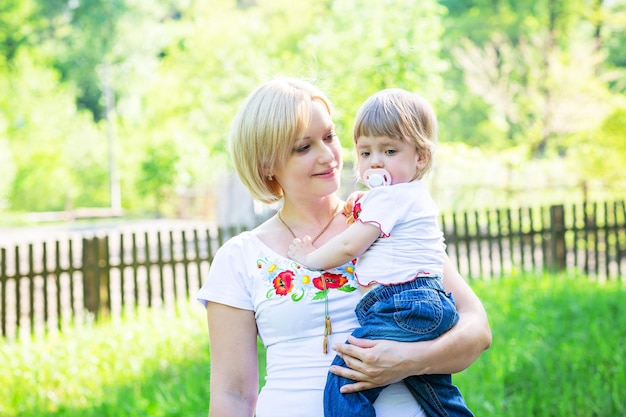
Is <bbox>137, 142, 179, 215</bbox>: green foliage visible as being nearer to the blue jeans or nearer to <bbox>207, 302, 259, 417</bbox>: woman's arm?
<bbox>207, 302, 259, 417</bbox>: woman's arm

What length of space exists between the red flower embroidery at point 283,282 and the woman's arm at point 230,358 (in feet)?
0.37

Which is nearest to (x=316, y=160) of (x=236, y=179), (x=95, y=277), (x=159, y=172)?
A: (x=95, y=277)

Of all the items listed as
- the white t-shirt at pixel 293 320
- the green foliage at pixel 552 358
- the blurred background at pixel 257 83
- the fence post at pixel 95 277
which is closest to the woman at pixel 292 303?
the white t-shirt at pixel 293 320

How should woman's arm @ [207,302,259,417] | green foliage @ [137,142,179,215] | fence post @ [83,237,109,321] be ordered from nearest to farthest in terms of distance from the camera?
woman's arm @ [207,302,259,417] → fence post @ [83,237,109,321] → green foliage @ [137,142,179,215]

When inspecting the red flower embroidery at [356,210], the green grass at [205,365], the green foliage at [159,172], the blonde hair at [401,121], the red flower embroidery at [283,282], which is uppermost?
the green foliage at [159,172]

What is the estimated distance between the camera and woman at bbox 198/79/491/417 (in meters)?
A: 1.81

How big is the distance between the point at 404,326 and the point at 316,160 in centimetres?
52

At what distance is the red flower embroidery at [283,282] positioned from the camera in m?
1.90

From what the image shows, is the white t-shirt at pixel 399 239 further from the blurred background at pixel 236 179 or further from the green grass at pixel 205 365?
the green grass at pixel 205 365

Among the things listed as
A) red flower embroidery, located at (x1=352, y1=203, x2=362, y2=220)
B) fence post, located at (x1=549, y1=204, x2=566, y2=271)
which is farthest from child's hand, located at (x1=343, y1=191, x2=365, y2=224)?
fence post, located at (x1=549, y1=204, x2=566, y2=271)

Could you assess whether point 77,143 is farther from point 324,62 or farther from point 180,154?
point 324,62

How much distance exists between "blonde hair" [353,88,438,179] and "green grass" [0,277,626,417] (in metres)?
2.42

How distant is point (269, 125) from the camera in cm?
195

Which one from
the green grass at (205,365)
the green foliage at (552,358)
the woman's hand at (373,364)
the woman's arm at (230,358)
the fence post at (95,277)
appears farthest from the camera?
the fence post at (95,277)
